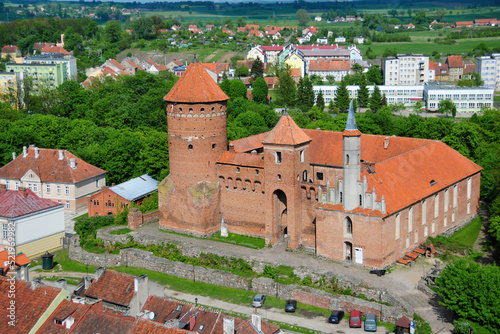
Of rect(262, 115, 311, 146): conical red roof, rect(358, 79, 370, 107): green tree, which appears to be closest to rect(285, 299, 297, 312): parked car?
rect(262, 115, 311, 146): conical red roof

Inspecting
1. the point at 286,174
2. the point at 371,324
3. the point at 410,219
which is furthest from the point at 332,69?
the point at 371,324

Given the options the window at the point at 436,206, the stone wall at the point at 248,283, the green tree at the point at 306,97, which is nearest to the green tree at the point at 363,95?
the green tree at the point at 306,97

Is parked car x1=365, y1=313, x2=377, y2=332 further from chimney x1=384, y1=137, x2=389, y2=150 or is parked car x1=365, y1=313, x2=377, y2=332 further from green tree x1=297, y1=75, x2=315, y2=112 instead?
green tree x1=297, y1=75, x2=315, y2=112

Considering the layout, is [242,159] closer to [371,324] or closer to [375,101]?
[371,324]

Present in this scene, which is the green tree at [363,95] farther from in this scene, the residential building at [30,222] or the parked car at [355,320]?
the parked car at [355,320]

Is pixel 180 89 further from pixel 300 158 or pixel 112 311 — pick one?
pixel 112 311
